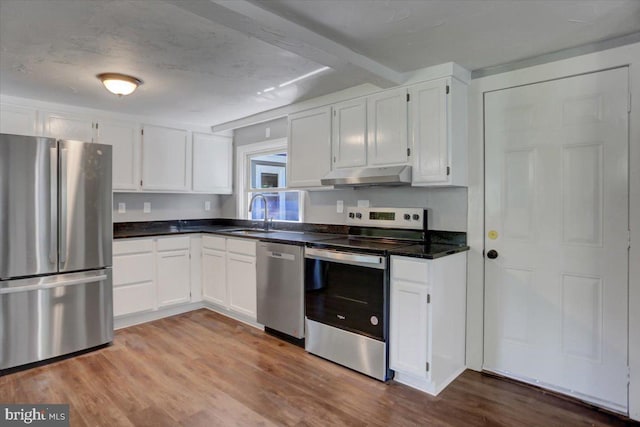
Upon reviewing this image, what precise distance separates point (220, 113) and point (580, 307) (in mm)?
3655

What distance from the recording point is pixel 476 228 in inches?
108

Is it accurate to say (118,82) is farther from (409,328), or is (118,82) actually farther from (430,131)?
(409,328)

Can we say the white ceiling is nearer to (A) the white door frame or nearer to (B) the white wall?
(A) the white door frame

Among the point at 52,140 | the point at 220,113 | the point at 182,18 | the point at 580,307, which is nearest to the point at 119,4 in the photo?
the point at 182,18

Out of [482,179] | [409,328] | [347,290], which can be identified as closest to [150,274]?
[347,290]

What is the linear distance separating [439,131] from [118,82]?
2426 mm

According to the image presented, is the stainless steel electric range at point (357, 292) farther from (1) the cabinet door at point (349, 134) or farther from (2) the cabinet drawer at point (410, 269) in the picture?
(1) the cabinet door at point (349, 134)

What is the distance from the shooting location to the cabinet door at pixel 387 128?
279 centimetres

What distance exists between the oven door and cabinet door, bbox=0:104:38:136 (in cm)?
286

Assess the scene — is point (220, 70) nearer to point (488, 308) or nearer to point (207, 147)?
point (207, 147)

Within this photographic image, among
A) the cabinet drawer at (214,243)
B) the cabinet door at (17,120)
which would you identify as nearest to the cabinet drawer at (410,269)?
the cabinet drawer at (214,243)

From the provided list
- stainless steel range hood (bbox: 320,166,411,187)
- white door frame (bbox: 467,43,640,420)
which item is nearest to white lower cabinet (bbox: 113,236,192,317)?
stainless steel range hood (bbox: 320,166,411,187)

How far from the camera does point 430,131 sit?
265cm

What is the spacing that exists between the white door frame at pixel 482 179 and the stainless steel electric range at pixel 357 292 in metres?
0.42
